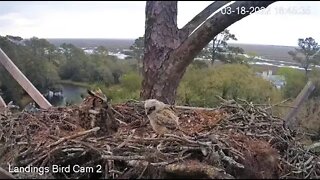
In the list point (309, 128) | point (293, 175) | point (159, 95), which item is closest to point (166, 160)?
point (293, 175)

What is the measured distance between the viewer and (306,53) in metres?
3.31

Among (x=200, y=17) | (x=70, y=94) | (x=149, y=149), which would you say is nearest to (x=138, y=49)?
(x=70, y=94)

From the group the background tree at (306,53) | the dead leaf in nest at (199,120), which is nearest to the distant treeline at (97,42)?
the dead leaf in nest at (199,120)

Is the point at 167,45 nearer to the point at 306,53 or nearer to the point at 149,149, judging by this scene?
the point at 149,149

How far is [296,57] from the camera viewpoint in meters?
3.45

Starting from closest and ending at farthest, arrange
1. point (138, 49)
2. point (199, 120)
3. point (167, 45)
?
point (199, 120) < point (167, 45) < point (138, 49)

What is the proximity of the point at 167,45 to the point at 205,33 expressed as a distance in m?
0.40

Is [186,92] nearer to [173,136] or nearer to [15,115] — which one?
[15,115]

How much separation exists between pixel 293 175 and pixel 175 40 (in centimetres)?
122

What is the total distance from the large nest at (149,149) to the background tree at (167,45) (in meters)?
0.35

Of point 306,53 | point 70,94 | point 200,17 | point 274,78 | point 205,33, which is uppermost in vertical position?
point 200,17

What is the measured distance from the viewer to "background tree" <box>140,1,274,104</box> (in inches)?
98.3

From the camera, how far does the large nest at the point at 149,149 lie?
62.9 inches

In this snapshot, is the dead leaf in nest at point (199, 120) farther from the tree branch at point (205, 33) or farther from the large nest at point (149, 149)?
the tree branch at point (205, 33)
